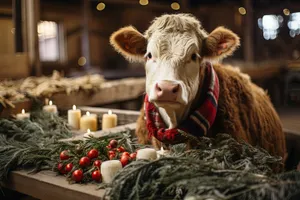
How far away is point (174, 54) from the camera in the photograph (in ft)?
7.70

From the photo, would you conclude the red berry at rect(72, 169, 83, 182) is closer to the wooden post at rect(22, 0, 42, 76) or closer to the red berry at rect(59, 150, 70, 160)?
the red berry at rect(59, 150, 70, 160)

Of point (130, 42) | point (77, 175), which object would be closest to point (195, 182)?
point (77, 175)

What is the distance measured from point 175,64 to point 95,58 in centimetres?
1242

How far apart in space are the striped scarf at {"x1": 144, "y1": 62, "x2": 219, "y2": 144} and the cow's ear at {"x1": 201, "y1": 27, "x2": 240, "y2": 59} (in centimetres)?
17

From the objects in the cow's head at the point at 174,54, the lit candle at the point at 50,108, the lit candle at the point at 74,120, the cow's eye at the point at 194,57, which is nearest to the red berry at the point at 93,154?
the cow's head at the point at 174,54

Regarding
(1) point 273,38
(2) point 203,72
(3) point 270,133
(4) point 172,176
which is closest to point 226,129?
(2) point 203,72

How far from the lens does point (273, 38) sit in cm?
1709

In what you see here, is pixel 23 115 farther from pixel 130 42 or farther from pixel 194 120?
pixel 194 120

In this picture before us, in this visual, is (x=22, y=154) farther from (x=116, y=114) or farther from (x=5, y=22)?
(x=5, y=22)

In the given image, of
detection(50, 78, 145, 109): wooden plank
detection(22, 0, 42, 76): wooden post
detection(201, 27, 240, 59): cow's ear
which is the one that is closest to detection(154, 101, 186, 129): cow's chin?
detection(201, 27, 240, 59): cow's ear

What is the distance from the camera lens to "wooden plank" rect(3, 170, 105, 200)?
1.71 m

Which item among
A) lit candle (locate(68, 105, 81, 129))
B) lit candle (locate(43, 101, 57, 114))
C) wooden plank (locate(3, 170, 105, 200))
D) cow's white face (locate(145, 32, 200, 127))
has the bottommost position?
wooden plank (locate(3, 170, 105, 200))

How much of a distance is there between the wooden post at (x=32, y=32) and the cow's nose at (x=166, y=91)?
302 cm

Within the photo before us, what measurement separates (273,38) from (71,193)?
16.5 m
